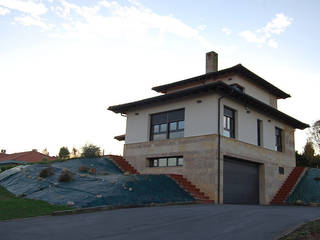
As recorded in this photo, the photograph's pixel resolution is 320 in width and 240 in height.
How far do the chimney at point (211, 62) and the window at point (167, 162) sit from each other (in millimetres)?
9358

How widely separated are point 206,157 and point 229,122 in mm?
3468

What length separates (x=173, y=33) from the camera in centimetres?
1520

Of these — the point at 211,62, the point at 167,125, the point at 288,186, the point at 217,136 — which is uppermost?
the point at 211,62

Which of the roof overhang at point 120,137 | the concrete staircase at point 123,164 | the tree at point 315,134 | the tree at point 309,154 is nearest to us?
the concrete staircase at point 123,164

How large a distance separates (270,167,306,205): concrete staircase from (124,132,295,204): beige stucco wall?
1.35 ft

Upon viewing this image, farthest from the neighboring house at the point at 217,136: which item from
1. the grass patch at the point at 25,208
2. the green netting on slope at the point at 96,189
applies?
the grass patch at the point at 25,208

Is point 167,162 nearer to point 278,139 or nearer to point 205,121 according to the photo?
point 205,121

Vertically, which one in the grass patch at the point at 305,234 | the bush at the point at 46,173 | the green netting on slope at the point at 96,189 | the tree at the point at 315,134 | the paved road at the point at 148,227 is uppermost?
the tree at the point at 315,134

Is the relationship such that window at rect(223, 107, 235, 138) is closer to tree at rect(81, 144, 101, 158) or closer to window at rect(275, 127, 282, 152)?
window at rect(275, 127, 282, 152)

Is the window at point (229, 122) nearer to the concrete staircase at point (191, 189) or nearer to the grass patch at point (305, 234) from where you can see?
the concrete staircase at point (191, 189)

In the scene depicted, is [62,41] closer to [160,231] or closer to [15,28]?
[15,28]

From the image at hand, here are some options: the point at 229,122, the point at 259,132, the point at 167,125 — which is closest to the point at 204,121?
the point at 229,122

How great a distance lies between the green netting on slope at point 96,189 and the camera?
1269 cm

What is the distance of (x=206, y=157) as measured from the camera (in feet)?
60.7
